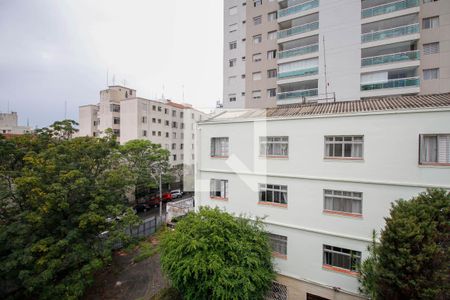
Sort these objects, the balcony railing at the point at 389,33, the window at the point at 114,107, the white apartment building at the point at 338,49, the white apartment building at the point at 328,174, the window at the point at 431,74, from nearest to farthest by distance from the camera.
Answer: the white apartment building at the point at 328,174, the balcony railing at the point at 389,33, the white apartment building at the point at 338,49, the window at the point at 431,74, the window at the point at 114,107

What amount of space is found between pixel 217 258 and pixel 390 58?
22684 mm

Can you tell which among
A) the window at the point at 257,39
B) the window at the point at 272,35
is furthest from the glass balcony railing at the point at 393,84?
the window at the point at 257,39

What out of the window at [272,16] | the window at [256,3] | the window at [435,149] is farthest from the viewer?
the window at [256,3]

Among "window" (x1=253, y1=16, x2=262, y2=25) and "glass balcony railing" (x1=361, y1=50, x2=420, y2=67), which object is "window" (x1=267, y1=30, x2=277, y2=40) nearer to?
"window" (x1=253, y1=16, x2=262, y2=25)

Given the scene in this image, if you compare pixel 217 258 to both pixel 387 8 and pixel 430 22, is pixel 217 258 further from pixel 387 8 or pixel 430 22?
pixel 430 22

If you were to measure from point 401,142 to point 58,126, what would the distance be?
19184mm

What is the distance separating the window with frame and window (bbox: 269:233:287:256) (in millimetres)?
4086

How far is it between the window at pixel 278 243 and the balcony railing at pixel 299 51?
2035 centimetres

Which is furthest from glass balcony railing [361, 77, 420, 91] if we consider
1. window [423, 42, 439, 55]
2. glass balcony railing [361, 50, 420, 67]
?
window [423, 42, 439, 55]

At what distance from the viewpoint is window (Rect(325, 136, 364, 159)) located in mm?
9008

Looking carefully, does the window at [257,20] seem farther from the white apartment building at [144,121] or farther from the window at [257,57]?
the white apartment building at [144,121]

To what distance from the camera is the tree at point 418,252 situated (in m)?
5.88

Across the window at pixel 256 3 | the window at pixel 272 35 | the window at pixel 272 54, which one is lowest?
the window at pixel 272 54

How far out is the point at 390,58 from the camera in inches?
763
